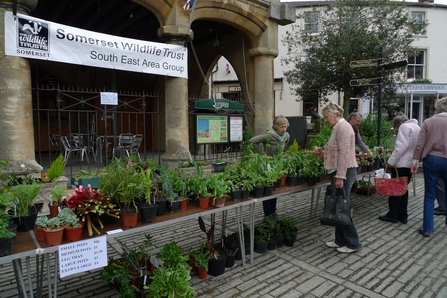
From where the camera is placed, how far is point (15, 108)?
4750 millimetres

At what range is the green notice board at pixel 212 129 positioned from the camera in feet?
24.2

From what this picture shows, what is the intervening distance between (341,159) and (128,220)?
2466 mm

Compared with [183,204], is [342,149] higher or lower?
higher

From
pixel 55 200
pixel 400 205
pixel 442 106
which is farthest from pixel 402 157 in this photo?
pixel 55 200

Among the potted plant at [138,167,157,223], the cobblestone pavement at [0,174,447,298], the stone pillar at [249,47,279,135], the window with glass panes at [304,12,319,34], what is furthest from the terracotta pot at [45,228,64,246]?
the window with glass panes at [304,12,319,34]

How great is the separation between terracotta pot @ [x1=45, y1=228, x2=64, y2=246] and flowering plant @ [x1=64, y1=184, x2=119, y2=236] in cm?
20

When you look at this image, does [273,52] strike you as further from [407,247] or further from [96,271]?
[96,271]

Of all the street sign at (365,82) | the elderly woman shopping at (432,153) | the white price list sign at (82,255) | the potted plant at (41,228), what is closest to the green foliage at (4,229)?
the potted plant at (41,228)

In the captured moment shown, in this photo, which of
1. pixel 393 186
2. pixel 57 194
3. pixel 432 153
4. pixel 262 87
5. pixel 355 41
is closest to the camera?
pixel 57 194

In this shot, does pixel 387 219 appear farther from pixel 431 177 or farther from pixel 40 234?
pixel 40 234

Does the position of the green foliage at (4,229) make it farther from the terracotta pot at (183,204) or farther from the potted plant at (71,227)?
the terracotta pot at (183,204)

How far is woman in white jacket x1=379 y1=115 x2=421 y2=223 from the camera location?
4949 millimetres

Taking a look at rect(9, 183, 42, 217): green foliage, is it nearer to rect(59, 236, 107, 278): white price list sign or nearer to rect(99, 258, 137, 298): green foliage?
rect(59, 236, 107, 278): white price list sign

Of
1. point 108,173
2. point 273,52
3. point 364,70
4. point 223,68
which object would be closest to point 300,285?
point 108,173
